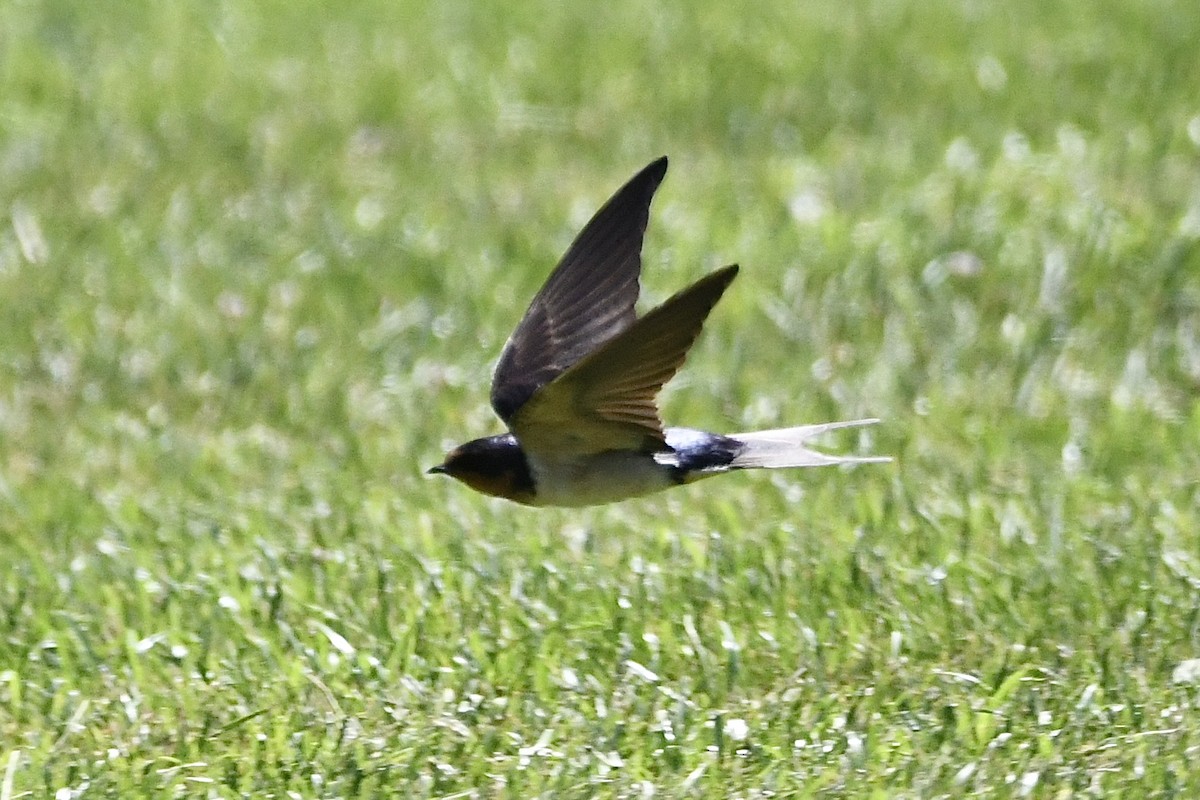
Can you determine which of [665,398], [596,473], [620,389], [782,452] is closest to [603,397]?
[620,389]

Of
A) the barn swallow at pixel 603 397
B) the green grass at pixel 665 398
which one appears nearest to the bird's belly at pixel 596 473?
the barn swallow at pixel 603 397

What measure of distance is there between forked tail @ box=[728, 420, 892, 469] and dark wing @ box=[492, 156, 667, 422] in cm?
36

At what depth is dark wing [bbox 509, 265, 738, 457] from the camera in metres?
3.49

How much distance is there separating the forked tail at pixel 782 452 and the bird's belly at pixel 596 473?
0.17m

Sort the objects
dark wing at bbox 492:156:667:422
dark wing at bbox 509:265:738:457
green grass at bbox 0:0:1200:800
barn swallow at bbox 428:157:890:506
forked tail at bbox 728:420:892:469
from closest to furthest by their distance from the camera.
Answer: dark wing at bbox 509:265:738:457 < barn swallow at bbox 428:157:890:506 < green grass at bbox 0:0:1200:800 < forked tail at bbox 728:420:892:469 < dark wing at bbox 492:156:667:422

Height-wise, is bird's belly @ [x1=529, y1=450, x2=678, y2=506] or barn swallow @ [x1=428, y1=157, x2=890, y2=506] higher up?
barn swallow @ [x1=428, y1=157, x2=890, y2=506]

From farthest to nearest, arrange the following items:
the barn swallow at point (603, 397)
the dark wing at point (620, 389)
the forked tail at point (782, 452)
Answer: the forked tail at point (782, 452) < the barn swallow at point (603, 397) < the dark wing at point (620, 389)

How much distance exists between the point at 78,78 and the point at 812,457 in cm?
513

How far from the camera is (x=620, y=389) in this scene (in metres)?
3.76

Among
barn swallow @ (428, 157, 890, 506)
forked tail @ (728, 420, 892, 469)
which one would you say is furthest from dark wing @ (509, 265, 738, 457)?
forked tail @ (728, 420, 892, 469)

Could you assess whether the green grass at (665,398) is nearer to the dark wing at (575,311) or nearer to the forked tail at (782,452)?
the forked tail at (782,452)

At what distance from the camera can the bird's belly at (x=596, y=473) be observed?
4.03m

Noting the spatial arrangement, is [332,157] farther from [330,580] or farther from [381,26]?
[330,580]

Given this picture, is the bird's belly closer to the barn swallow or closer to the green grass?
the barn swallow
